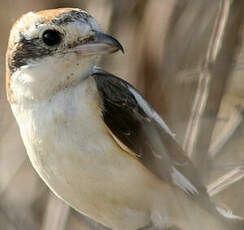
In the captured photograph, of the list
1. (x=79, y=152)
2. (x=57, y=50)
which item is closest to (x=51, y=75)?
(x=57, y=50)

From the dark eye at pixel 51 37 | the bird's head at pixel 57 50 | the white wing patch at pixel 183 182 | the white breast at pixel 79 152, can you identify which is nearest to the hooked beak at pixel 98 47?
the bird's head at pixel 57 50

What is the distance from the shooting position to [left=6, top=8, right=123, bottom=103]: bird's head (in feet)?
13.7

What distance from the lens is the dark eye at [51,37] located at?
13.8 ft

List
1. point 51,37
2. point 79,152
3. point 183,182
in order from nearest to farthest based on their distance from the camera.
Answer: point 79,152
point 51,37
point 183,182

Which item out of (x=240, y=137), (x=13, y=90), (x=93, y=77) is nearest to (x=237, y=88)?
(x=240, y=137)

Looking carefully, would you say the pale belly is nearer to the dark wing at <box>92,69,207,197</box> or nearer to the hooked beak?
the dark wing at <box>92,69,207,197</box>

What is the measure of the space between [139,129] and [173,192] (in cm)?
49

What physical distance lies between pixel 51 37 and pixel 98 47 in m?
0.32

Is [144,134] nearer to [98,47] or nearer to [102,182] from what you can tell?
[102,182]

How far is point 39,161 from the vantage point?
429cm

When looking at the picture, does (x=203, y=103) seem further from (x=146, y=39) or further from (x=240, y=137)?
(x=146, y=39)

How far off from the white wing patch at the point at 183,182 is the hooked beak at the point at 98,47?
0.97 metres

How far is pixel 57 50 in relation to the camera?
4.20m

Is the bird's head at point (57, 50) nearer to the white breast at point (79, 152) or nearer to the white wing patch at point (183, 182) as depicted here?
the white breast at point (79, 152)
